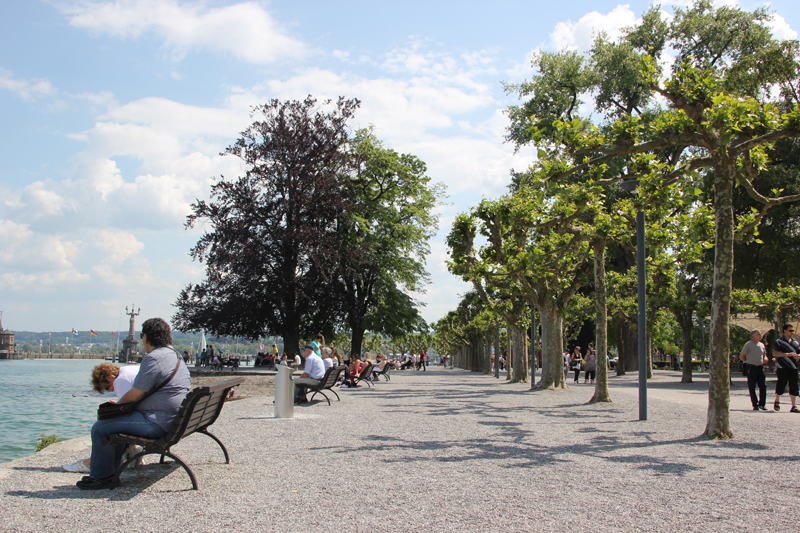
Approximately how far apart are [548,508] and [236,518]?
2365 mm

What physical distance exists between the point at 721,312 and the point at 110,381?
7.98 meters

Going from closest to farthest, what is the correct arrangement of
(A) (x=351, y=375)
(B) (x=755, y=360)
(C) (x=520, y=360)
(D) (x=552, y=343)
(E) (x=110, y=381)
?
(E) (x=110, y=381)
(B) (x=755, y=360)
(D) (x=552, y=343)
(A) (x=351, y=375)
(C) (x=520, y=360)

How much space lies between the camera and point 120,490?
580 centimetres

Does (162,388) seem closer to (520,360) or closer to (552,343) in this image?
(552,343)

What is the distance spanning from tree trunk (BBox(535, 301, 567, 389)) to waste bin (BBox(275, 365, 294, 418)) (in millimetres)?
11065

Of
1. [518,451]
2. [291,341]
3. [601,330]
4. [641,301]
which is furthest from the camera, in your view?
[291,341]

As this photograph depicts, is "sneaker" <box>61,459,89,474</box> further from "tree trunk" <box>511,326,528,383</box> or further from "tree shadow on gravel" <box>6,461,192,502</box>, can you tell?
"tree trunk" <box>511,326,528,383</box>

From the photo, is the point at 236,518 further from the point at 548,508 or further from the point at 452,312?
the point at 452,312

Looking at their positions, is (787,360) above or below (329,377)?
above

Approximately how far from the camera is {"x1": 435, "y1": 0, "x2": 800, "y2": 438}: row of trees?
31.5 ft

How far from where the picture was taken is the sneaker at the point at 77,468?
6714mm

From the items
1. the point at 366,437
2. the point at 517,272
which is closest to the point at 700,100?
the point at 366,437

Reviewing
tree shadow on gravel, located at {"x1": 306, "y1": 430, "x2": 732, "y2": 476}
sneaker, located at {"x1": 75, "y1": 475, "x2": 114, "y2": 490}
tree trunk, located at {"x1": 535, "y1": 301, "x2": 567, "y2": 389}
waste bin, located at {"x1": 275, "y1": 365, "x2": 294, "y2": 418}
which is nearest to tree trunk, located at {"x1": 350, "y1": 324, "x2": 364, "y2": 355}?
tree trunk, located at {"x1": 535, "y1": 301, "x2": 567, "y2": 389}

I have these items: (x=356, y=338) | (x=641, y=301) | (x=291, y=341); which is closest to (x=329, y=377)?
(x=641, y=301)
